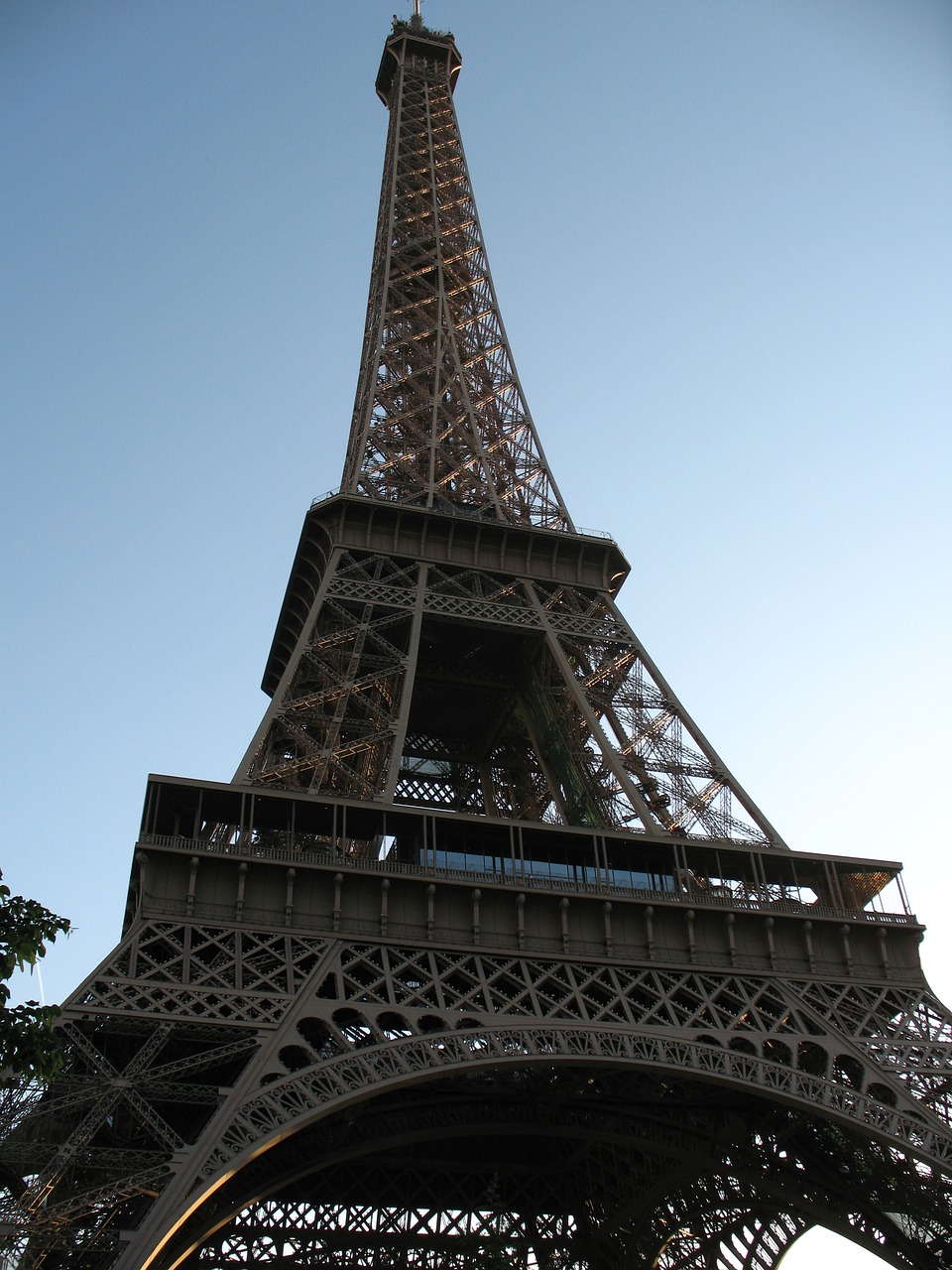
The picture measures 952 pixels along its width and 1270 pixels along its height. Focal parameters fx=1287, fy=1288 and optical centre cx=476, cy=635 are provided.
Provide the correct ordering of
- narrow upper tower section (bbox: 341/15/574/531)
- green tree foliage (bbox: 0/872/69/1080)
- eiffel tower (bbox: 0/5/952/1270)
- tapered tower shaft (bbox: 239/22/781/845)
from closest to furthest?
green tree foliage (bbox: 0/872/69/1080) < eiffel tower (bbox: 0/5/952/1270) < tapered tower shaft (bbox: 239/22/781/845) < narrow upper tower section (bbox: 341/15/574/531)

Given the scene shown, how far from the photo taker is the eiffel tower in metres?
23.1

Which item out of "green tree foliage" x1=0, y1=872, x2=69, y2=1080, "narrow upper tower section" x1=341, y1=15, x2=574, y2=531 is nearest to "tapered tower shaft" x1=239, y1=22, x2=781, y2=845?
"narrow upper tower section" x1=341, y1=15, x2=574, y2=531

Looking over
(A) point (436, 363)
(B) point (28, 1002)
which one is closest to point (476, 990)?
(B) point (28, 1002)

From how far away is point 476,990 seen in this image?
26125 millimetres

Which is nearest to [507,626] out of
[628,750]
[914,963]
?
[628,750]

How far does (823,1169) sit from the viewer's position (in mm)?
29422

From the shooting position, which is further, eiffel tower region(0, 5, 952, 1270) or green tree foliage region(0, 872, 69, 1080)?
eiffel tower region(0, 5, 952, 1270)

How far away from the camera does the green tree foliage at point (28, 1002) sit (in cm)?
1341

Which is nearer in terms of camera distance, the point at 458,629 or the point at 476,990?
the point at 476,990

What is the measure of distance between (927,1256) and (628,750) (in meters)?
13.5

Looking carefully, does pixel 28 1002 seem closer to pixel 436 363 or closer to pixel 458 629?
pixel 458 629

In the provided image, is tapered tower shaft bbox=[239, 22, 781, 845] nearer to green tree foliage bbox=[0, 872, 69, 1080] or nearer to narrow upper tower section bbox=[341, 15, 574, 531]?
narrow upper tower section bbox=[341, 15, 574, 531]

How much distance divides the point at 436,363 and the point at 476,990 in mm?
26468

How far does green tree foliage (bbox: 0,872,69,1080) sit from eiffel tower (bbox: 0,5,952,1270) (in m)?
6.66
